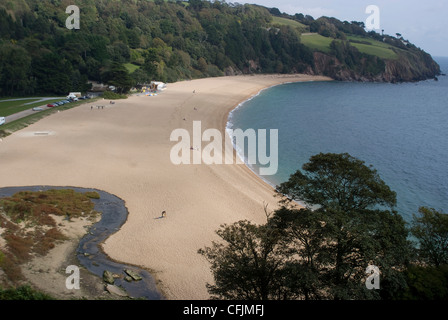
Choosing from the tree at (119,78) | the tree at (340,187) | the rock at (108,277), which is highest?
the tree at (119,78)

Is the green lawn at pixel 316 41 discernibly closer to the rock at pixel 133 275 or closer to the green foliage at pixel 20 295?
the rock at pixel 133 275

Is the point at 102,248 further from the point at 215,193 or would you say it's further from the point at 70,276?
the point at 215,193

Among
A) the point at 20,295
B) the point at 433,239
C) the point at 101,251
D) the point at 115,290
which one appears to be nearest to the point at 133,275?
the point at 115,290

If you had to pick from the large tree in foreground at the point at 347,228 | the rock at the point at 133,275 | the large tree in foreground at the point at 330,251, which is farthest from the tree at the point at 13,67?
the large tree in foreground at the point at 330,251

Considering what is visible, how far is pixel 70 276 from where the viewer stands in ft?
52.8

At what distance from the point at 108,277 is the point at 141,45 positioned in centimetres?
7795

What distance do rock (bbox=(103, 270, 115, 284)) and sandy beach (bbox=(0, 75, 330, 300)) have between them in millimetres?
1480

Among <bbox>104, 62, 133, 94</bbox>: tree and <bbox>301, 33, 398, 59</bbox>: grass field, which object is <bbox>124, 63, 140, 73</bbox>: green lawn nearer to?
<bbox>104, 62, 133, 94</bbox>: tree

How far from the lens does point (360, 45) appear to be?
445ft

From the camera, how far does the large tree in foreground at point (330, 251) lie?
37.9ft

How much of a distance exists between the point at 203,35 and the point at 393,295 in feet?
350

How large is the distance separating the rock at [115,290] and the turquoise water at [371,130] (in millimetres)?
18083

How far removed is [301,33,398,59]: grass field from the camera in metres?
126
